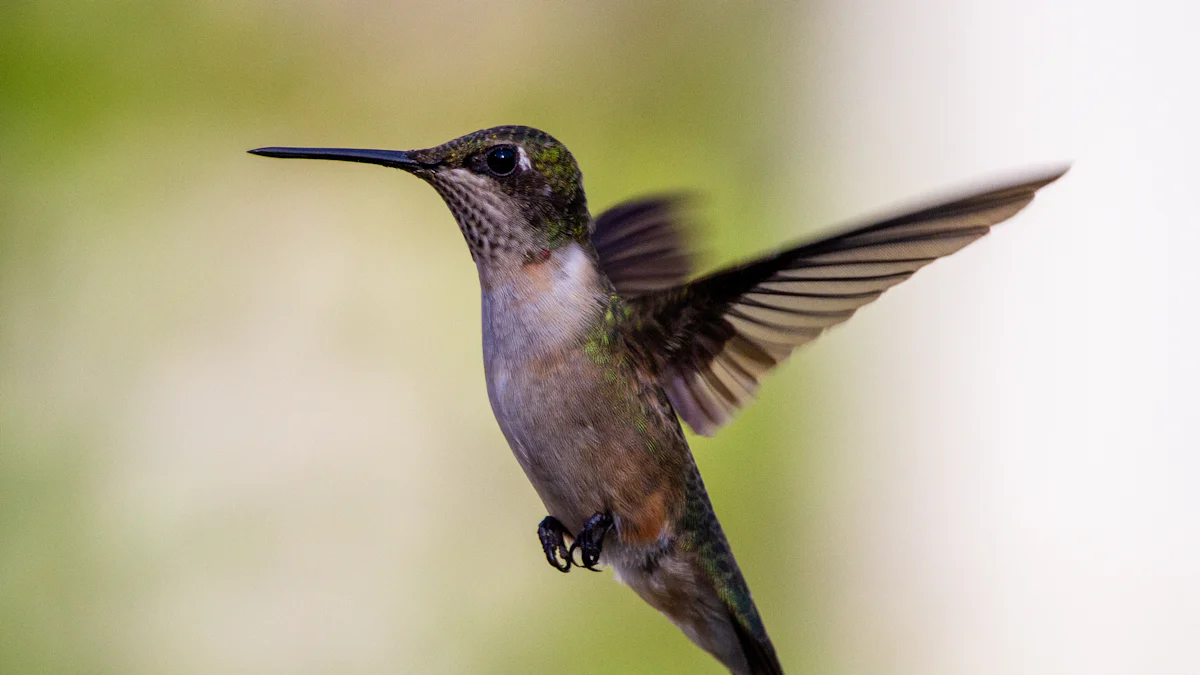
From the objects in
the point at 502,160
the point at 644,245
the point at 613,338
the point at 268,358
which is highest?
the point at 502,160

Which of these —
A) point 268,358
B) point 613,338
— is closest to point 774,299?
point 613,338

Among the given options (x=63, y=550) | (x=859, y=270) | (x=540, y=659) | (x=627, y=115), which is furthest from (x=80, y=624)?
(x=859, y=270)

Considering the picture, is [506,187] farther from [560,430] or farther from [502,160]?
[560,430]

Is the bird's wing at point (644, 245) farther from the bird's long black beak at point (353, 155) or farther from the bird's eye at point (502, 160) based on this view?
the bird's long black beak at point (353, 155)

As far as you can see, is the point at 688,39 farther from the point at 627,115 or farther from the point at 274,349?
the point at 274,349

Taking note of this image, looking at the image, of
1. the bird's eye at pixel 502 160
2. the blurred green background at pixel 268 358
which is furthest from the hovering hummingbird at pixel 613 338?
the blurred green background at pixel 268 358

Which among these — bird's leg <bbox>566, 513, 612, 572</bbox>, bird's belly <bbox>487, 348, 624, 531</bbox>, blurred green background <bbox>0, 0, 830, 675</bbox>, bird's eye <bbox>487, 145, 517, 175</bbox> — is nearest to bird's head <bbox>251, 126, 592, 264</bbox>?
bird's eye <bbox>487, 145, 517, 175</bbox>

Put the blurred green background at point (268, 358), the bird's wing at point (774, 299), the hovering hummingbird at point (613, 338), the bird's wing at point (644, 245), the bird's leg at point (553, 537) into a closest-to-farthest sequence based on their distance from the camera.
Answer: the bird's wing at point (774, 299) → the hovering hummingbird at point (613, 338) → the bird's leg at point (553, 537) → the bird's wing at point (644, 245) → the blurred green background at point (268, 358)
